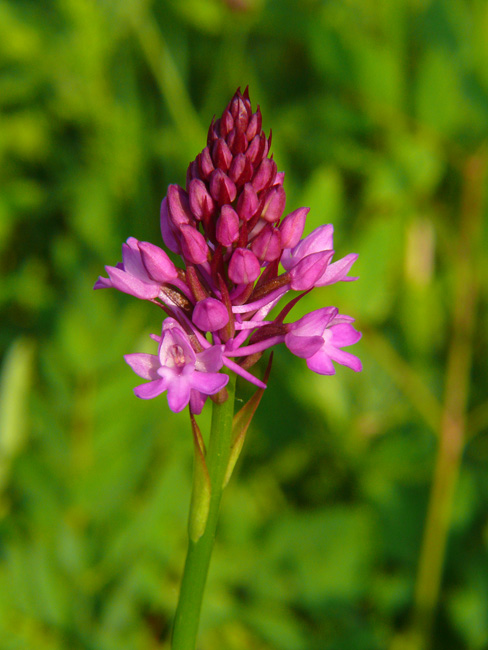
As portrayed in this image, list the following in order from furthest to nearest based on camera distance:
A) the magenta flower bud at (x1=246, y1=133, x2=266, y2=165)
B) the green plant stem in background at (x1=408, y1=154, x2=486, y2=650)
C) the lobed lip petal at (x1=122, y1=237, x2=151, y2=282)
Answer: the green plant stem in background at (x1=408, y1=154, x2=486, y2=650), the lobed lip petal at (x1=122, y1=237, x2=151, y2=282), the magenta flower bud at (x1=246, y1=133, x2=266, y2=165)

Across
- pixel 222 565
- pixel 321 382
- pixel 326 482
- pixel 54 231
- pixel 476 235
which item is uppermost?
pixel 54 231

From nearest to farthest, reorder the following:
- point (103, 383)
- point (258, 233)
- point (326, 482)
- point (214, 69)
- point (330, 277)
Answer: point (258, 233), point (330, 277), point (103, 383), point (326, 482), point (214, 69)

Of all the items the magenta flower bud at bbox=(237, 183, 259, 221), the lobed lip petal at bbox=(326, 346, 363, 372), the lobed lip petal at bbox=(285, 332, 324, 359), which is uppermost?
the magenta flower bud at bbox=(237, 183, 259, 221)

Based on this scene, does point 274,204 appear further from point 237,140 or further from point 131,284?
point 131,284

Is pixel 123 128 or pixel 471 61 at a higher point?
pixel 123 128

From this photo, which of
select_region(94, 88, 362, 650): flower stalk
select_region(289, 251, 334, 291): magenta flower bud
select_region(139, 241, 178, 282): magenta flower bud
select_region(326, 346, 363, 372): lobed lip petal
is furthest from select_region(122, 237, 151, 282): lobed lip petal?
select_region(326, 346, 363, 372): lobed lip petal

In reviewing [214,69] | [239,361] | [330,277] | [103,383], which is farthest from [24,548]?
[214,69]

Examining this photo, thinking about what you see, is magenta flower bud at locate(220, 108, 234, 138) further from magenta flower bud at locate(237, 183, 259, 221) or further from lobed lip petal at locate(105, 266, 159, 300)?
lobed lip petal at locate(105, 266, 159, 300)

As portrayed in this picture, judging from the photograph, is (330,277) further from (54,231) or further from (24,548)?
(54,231)
